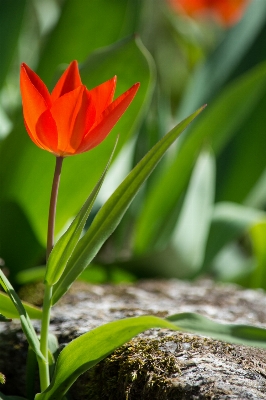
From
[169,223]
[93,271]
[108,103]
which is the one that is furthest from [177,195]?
[108,103]

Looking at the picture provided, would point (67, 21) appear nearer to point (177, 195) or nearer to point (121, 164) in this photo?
point (121, 164)

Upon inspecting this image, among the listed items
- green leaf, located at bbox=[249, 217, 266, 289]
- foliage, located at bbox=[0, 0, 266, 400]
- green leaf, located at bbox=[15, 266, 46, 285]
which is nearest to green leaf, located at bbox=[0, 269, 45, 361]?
foliage, located at bbox=[0, 0, 266, 400]

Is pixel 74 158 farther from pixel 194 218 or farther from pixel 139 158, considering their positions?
pixel 139 158

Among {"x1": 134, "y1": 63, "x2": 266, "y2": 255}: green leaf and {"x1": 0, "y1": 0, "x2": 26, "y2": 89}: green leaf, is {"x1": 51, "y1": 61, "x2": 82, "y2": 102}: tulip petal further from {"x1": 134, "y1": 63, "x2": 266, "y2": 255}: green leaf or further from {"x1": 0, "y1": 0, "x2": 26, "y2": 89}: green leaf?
{"x1": 0, "y1": 0, "x2": 26, "y2": 89}: green leaf

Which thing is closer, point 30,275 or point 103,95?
point 103,95

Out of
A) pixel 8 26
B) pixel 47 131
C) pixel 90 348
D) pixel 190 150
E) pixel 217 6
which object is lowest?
pixel 90 348

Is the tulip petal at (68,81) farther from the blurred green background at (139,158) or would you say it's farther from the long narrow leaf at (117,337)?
the blurred green background at (139,158)

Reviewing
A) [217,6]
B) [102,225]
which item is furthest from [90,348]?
[217,6]
